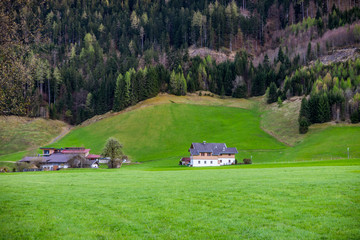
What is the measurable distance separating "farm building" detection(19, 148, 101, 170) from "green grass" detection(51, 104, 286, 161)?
33.9 feet

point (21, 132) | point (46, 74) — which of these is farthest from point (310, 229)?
point (46, 74)

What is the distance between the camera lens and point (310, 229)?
13656 mm

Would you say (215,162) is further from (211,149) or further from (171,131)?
(171,131)

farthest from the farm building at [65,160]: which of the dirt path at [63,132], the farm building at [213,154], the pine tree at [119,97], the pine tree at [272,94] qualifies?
the pine tree at [272,94]

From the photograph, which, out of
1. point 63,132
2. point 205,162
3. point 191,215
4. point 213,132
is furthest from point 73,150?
point 191,215

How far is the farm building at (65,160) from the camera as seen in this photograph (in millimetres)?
102688

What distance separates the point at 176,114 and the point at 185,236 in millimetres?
146185

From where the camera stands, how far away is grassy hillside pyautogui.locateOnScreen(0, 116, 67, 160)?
440 feet

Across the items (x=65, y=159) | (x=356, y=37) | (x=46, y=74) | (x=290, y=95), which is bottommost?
(x=65, y=159)

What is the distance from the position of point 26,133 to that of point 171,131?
72.1 metres

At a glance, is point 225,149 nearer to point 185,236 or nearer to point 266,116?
point 266,116

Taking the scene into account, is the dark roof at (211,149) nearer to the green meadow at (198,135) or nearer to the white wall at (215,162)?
the white wall at (215,162)

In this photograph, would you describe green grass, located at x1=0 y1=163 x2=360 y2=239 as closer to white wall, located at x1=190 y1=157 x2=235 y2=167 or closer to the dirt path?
white wall, located at x1=190 y1=157 x2=235 y2=167

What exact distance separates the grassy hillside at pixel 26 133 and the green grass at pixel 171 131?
992 centimetres
